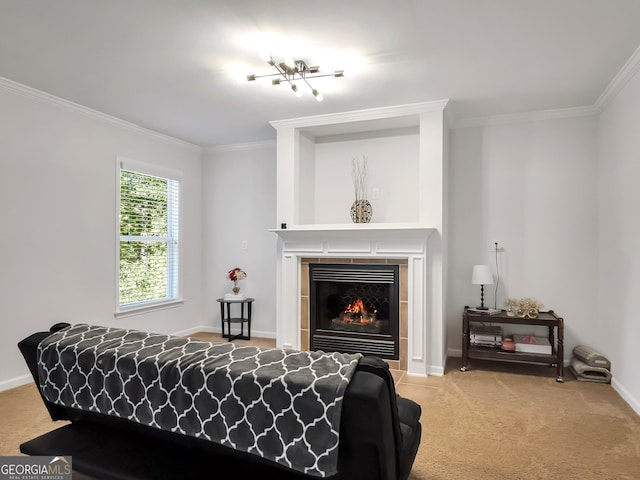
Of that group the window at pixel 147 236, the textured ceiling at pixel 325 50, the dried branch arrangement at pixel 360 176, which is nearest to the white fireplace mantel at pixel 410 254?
the dried branch arrangement at pixel 360 176

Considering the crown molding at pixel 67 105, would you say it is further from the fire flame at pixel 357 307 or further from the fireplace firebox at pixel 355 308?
the fire flame at pixel 357 307

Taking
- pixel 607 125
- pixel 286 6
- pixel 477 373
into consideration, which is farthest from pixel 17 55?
pixel 607 125

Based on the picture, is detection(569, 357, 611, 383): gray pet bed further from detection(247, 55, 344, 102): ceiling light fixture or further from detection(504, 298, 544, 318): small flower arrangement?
detection(247, 55, 344, 102): ceiling light fixture

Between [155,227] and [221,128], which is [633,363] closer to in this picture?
[221,128]

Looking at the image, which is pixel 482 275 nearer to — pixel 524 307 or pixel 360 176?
pixel 524 307

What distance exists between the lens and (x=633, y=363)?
304 centimetres

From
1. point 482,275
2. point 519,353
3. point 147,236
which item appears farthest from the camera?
point 147,236

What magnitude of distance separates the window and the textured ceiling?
102 cm

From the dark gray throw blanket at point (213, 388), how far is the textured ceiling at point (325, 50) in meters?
1.81

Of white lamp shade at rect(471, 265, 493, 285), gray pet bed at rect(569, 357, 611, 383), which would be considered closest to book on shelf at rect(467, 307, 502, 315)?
white lamp shade at rect(471, 265, 493, 285)

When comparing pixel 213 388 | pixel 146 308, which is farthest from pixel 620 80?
pixel 146 308

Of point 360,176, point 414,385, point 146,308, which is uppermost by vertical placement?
point 360,176

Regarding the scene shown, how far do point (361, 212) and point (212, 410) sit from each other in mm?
3093

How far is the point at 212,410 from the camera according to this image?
1381 millimetres
